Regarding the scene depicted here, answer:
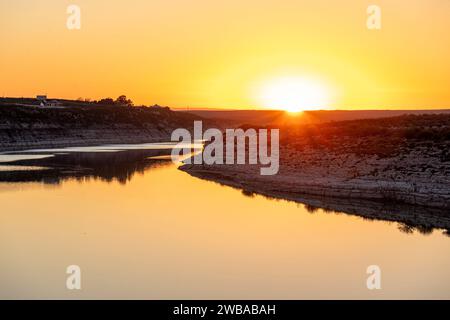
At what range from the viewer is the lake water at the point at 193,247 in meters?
16.6

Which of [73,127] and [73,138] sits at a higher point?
[73,127]

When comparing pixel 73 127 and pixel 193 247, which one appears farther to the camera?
pixel 73 127

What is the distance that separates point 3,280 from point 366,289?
11.6 metres

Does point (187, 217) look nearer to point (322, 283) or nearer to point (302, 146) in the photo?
point (322, 283)

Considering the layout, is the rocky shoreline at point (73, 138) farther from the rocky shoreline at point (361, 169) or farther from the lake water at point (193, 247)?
the lake water at point (193, 247)

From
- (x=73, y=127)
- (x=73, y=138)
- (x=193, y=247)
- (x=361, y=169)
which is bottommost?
(x=193, y=247)

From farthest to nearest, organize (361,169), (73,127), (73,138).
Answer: (73,127) → (73,138) → (361,169)

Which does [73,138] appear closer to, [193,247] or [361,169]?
[361,169]

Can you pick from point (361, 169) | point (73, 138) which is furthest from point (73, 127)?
point (361, 169)

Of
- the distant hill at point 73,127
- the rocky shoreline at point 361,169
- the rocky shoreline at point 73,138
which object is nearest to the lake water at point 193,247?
the rocky shoreline at point 361,169

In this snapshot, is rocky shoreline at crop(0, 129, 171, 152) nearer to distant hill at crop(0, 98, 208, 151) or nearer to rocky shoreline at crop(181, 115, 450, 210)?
distant hill at crop(0, 98, 208, 151)

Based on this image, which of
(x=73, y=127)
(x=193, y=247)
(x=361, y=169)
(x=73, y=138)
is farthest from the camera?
(x=73, y=127)

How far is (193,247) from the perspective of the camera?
2120 cm

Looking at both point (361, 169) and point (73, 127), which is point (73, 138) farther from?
point (361, 169)
